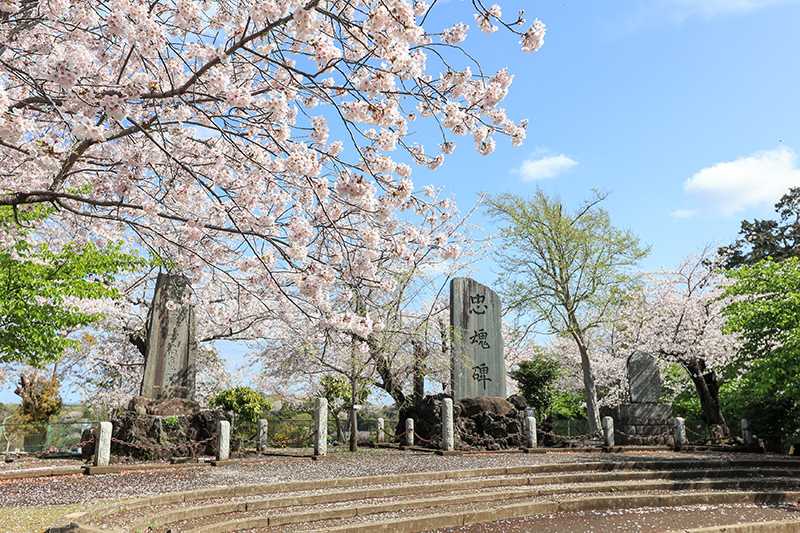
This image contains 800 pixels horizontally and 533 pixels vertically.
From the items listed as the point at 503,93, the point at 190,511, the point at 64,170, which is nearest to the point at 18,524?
the point at 190,511

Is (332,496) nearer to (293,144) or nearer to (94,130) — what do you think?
(293,144)

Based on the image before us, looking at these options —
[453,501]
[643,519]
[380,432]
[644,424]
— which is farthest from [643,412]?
[453,501]

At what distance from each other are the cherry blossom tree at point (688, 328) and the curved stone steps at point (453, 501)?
9418mm

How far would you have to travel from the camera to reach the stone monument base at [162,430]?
12.4 meters

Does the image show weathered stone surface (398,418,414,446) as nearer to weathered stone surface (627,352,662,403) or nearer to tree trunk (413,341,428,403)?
tree trunk (413,341,428,403)

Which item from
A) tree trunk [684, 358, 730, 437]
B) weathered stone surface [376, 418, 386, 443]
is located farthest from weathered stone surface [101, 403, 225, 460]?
tree trunk [684, 358, 730, 437]

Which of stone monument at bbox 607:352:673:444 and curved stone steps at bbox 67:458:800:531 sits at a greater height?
stone monument at bbox 607:352:673:444

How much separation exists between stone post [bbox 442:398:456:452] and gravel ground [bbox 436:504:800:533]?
6031 millimetres

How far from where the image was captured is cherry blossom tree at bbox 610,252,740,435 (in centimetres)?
2136

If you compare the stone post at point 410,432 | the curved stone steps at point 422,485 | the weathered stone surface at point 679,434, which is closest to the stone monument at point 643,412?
the weathered stone surface at point 679,434

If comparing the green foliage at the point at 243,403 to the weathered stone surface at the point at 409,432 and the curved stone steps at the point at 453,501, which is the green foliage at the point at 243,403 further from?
the curved stone steps at the point at 453,501

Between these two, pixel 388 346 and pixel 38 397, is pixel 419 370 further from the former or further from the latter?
pixel 38 397

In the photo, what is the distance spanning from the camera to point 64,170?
5.55 metres

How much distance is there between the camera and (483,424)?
15852 mm
